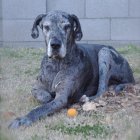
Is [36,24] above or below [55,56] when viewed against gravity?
above

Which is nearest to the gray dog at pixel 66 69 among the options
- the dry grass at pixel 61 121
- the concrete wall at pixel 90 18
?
the dry grass at pixel 61 121

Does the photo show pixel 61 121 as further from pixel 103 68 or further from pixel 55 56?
pixel 103 68

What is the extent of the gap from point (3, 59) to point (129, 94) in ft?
13.4

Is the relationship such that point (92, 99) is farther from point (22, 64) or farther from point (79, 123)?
point (22, 64)

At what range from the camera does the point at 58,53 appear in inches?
263

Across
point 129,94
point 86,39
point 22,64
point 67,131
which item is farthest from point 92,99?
point 86,39

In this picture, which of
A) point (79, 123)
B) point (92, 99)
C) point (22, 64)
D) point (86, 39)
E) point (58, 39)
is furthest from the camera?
point (86, 39)

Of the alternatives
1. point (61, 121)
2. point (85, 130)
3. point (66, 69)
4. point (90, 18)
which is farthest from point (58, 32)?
point (90, 18)

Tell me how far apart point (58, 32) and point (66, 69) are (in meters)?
0.53

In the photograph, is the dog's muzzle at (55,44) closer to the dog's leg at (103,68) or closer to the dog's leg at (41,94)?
the dog's leg at (41,94)

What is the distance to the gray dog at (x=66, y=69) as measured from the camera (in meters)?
6.61

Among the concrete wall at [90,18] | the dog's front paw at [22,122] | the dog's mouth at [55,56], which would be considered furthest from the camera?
the concrete wall at [90,18]

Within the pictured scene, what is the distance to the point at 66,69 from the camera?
6957 mm

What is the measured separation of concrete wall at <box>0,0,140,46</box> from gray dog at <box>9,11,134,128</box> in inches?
170
